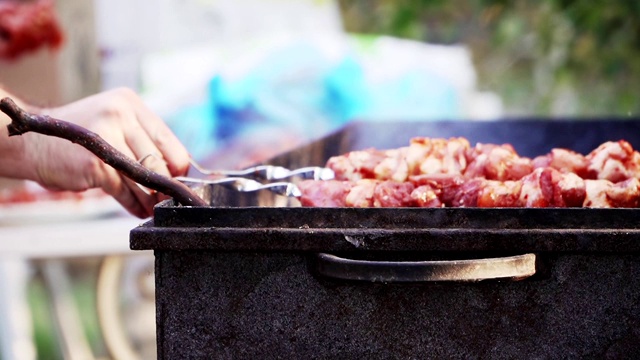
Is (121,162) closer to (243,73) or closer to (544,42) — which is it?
(243,73)

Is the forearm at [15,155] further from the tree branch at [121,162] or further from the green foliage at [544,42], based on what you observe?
the green foliage at [544,42]

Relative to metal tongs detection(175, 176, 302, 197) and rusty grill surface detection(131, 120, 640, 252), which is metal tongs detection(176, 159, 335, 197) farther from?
rusty grill surface detection(131, 120, 640, 252)

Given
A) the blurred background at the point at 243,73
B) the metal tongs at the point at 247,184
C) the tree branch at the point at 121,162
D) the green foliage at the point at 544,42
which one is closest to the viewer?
the tree branch at the point at 121,162

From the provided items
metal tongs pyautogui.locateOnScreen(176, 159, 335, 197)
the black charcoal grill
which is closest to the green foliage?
metal tongs pyautogui.locateOnScreen(176, 159, 335, 197)

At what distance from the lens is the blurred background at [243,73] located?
4.77m

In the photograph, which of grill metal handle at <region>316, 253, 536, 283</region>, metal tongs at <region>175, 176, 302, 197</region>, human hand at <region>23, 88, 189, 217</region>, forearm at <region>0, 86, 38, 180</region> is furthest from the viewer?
forearm at <region>0, 86, 38, 180</region>

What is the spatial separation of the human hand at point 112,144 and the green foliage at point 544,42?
3.98 m

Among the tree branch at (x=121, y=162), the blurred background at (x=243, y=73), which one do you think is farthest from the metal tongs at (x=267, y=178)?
the blurred background at (x=243, y=73)

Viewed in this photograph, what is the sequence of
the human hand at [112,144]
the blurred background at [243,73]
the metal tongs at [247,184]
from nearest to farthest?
the metal tongs at [247,184], the human hand at [112,144], the blurred background at [243,73]

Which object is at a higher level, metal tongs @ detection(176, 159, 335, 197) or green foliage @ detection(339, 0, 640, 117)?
green foliage @ detection(339, 0, 640, 117)

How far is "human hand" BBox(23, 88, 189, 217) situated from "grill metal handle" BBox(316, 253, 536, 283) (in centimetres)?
75

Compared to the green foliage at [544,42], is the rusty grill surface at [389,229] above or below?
below

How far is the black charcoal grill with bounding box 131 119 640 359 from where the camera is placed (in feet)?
4.41

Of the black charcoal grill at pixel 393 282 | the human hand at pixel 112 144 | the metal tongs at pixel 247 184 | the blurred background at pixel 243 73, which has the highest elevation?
the blurred background at pixel 243 73
